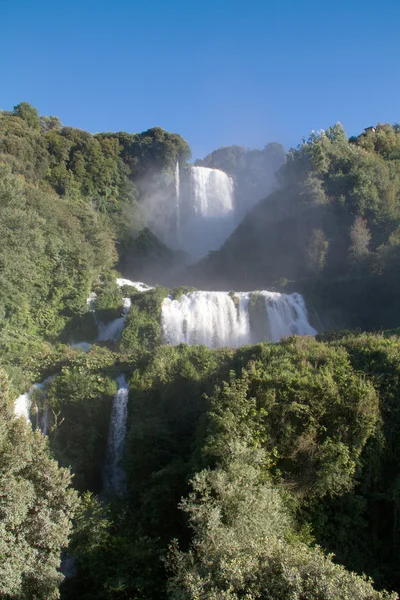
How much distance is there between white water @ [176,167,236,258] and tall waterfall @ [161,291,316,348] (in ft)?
73.5

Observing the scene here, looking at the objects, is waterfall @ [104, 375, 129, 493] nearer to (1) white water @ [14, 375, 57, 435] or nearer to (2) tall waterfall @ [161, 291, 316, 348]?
(1) white water @ [14, 375, 57, 435]

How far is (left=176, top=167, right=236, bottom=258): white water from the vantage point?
45438mm

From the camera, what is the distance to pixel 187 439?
466 inches

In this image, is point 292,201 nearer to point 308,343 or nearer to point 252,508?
point 308,343

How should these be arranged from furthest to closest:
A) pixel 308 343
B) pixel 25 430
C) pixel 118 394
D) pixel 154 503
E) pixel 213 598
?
pixel 118 394, pixel 308 343, pixel 154 503, pixel 25 430, pixel 213 598

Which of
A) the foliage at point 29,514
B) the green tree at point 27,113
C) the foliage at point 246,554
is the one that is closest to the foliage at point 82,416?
the foliage at point 29,514

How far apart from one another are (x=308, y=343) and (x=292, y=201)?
25.2 metres

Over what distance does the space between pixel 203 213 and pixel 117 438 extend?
116 ft

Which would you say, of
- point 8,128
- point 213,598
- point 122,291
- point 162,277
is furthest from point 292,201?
point 213,598

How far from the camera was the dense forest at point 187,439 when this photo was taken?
23.5 feet

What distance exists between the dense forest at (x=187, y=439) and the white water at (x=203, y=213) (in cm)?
1764

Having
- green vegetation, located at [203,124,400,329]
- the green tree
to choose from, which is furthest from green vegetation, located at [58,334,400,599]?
the green tree

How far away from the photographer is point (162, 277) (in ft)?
115

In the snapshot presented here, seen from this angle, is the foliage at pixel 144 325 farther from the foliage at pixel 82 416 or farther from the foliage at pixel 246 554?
Result: the foliage at pixel 246 554
